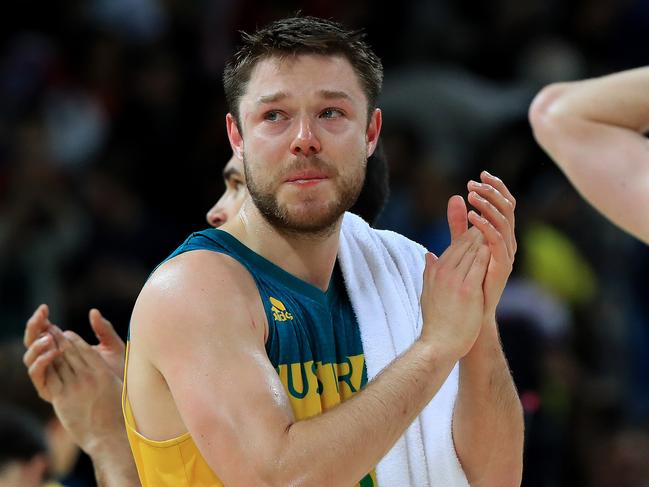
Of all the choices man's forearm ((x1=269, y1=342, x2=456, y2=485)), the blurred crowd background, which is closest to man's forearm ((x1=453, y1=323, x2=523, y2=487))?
man's forearm ((x1=269, y1=342, x2=456, y2=485))

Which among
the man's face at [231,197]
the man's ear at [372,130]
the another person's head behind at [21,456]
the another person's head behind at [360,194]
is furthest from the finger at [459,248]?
the another person's head behind at [21,456]

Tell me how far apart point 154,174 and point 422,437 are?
201 inches

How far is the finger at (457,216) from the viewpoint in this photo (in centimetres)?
348

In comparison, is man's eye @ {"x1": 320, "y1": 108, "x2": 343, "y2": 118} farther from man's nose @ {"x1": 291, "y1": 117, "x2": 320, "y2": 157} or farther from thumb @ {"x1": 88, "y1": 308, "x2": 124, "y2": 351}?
thumb @ {"x1": 88, "y1": 308, "x2": 124, "y2": 351}

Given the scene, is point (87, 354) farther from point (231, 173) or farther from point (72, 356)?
point (231, 173)

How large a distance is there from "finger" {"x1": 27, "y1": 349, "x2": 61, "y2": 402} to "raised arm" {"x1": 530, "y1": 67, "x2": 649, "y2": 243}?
5.63ft

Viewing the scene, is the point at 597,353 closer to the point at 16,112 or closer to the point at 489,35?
the point at 489,35

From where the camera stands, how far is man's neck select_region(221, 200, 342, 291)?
143 inches

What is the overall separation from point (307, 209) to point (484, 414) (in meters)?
0.84

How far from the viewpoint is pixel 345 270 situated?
152 inches

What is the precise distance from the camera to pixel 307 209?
11.5ft

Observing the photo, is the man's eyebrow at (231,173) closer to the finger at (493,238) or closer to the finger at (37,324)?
the finger at (37,324)

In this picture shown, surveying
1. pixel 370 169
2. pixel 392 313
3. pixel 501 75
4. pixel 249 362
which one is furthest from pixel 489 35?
pixel 249 362

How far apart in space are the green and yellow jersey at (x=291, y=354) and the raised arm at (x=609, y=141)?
0.81m
